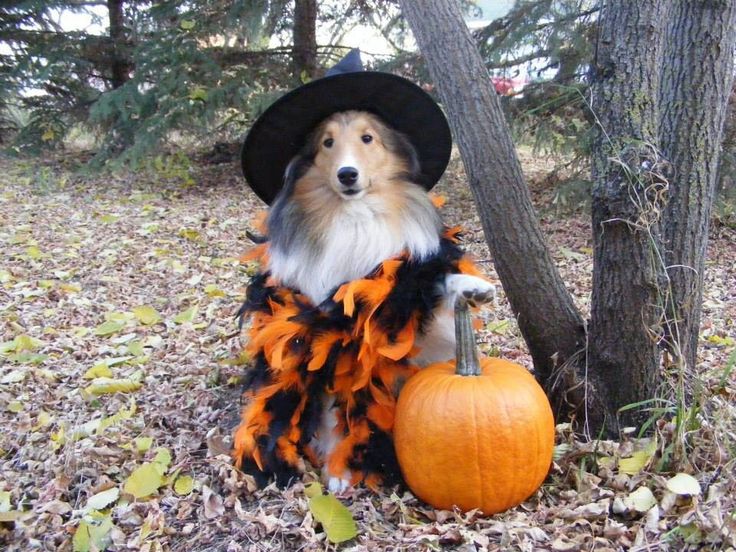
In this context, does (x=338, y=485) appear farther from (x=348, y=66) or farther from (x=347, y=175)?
(x=348, y=66)

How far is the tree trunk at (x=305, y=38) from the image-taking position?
24.4ft

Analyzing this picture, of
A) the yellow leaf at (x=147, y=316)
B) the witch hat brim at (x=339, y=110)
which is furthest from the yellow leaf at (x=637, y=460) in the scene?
the yellow leaf at (x=147, y=316)

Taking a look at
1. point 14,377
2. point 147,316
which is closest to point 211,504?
point 14,377

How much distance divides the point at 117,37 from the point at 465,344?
8.49 meters

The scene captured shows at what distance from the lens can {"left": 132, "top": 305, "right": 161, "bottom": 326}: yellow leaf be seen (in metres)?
4.04

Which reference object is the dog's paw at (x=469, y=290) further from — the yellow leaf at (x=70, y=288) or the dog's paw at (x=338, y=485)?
the yellow leaf at (x=70, y=288)

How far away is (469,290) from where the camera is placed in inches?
85.4

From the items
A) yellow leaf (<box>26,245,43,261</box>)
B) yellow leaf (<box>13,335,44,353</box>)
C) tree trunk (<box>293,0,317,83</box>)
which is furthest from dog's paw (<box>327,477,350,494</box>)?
tree trunk (<box>293,0,317,83</box>)

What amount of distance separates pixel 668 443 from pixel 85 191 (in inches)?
272

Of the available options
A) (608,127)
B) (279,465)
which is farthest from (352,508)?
(608,127)

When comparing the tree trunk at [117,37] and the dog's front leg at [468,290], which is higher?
the tree trunk at [117,37]

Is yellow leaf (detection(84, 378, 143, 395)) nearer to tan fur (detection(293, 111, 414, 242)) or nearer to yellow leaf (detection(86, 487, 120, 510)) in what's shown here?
yellow leaf (detection(86, 487, 120, 510))

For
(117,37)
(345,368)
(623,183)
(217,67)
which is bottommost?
(345,368)

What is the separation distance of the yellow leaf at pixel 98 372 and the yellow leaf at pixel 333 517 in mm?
1573
